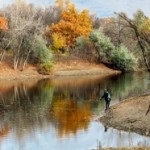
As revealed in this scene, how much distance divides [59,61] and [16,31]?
2290 cm

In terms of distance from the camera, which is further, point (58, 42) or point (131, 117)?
point (58, 42)

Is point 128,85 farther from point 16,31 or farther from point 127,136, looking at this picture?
point 127,136

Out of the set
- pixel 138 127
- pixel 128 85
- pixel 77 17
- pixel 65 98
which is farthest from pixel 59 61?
pixel 138 127

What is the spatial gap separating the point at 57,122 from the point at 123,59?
7688 centimetres

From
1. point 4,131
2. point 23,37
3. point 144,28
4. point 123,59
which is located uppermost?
point 144,28

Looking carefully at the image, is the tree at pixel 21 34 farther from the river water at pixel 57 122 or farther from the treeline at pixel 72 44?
the river water at pixel 57 122

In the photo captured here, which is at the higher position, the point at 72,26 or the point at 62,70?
the point at 72,26

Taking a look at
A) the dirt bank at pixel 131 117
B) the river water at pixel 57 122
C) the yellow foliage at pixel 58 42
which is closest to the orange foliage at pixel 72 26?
the yellow foliage at pixel 58 42

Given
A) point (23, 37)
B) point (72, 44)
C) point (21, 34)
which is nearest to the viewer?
point (21, 34)

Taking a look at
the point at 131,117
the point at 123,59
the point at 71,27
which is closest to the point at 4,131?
the point at 131,117

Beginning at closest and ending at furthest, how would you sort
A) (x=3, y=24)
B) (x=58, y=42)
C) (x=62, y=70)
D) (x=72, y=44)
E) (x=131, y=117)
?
1. (x=131, y=117)
2. (x=3, y=24)
3. (x=62, y=70)
4. (x=58, y=42)
5. (x=72, y=44)

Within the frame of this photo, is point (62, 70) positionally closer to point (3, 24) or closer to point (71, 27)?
point (71, 27)

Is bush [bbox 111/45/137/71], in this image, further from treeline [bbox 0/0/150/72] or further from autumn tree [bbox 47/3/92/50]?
autumn tree [bbox 47/3/92/50]

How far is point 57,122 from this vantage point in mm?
42781
